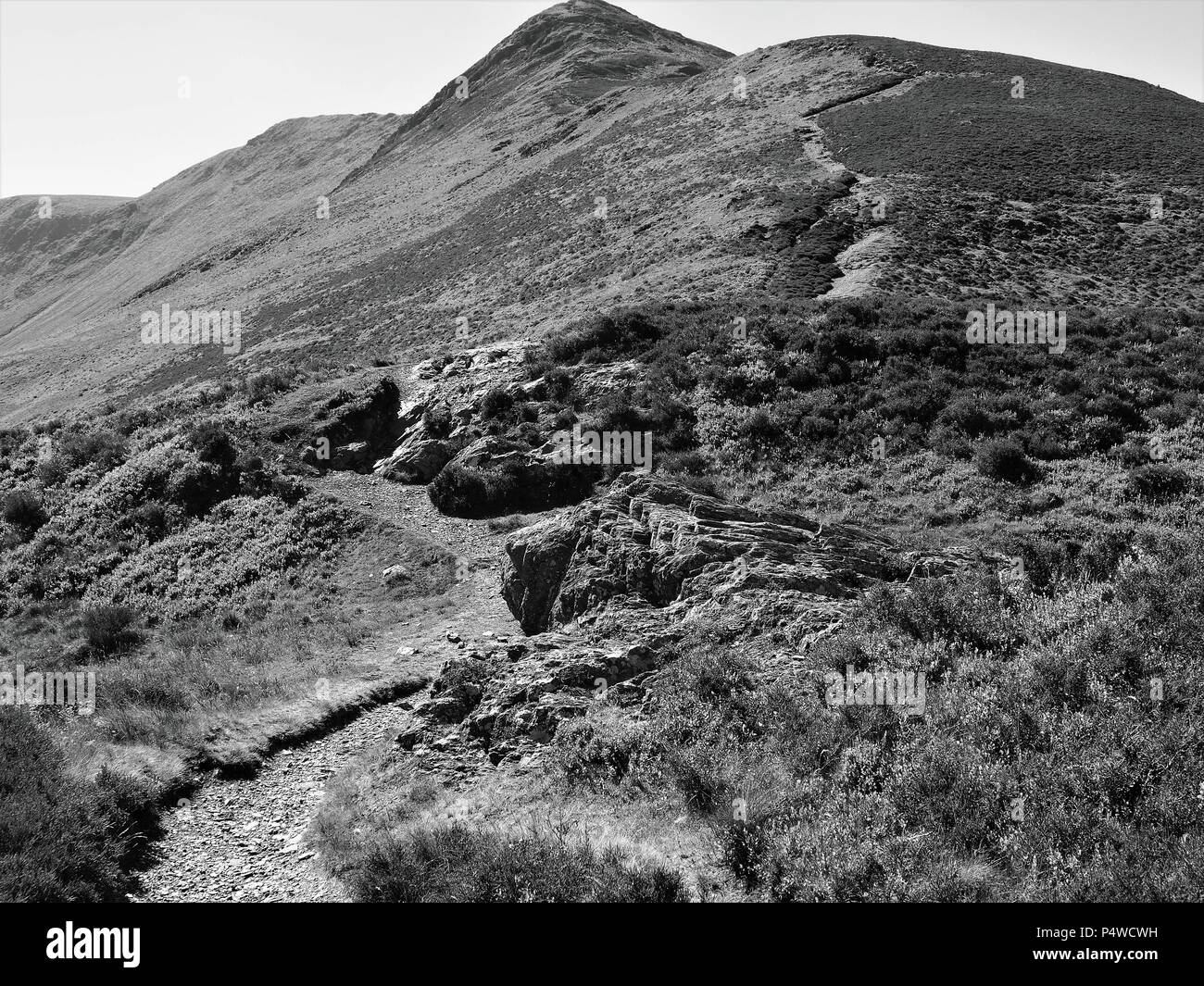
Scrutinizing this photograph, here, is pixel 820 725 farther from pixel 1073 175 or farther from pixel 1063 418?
pixel 1073 175

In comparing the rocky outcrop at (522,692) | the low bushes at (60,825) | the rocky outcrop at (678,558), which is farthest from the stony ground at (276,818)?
the rocky outcrop at (678,558)

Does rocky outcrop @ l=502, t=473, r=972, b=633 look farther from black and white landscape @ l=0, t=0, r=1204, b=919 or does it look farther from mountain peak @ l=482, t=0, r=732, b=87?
mountain peak @ l=482, t=0, r=732, b=87

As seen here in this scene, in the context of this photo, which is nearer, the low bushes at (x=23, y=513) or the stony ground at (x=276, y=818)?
the stony ground at (x=276, y=818)

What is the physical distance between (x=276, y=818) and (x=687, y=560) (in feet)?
22.4

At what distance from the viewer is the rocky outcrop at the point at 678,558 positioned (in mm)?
12039

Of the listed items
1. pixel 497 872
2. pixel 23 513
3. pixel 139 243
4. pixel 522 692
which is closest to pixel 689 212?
pixel 23 513

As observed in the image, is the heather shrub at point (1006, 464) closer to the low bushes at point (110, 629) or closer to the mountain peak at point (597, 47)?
the low bushes at point (110, 629)

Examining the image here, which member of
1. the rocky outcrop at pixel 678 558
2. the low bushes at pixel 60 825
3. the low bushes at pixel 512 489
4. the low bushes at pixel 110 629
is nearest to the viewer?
the low bushes at pixel 60 825

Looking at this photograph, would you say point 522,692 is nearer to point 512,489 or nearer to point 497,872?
point 497,872

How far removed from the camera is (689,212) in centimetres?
4703

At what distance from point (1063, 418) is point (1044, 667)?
14.1 m

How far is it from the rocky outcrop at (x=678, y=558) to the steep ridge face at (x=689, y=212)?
19525 millimetres

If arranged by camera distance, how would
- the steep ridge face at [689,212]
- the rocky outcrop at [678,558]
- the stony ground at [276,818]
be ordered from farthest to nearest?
the steep ridge face at [689,212] → the rocky outcrop at [678,558] → the stony ground at [276,818]
